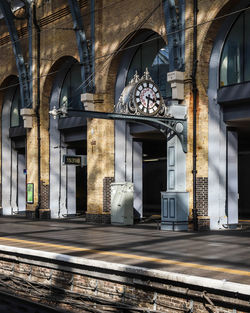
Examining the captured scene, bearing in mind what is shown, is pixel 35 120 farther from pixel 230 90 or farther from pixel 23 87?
pixel 230 90

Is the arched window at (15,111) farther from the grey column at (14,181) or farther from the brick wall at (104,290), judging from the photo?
the brick wall at (104,290)

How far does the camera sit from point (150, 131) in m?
23.6

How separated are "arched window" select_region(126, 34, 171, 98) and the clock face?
250 centimetres

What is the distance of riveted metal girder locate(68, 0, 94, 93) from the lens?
988 inches

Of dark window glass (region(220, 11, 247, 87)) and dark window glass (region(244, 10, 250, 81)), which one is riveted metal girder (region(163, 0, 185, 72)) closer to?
dark window glass (region(220, 11, 247, 87))

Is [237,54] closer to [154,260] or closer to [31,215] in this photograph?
[154,260]

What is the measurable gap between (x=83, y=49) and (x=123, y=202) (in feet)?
24.3

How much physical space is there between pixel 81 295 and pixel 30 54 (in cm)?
1989

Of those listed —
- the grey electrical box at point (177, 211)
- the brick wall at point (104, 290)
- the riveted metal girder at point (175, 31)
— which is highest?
the riveted metal girder at point (175, 31)

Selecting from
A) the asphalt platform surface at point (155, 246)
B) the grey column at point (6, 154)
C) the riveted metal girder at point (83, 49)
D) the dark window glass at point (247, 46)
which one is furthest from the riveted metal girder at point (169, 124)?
the grey column at point (6, 154)

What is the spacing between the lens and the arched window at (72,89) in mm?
27741

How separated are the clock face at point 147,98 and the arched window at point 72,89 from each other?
7968 mm

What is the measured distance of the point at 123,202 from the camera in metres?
23.3

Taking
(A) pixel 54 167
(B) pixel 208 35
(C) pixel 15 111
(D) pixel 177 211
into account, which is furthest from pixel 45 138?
(B) pixel 208 35
